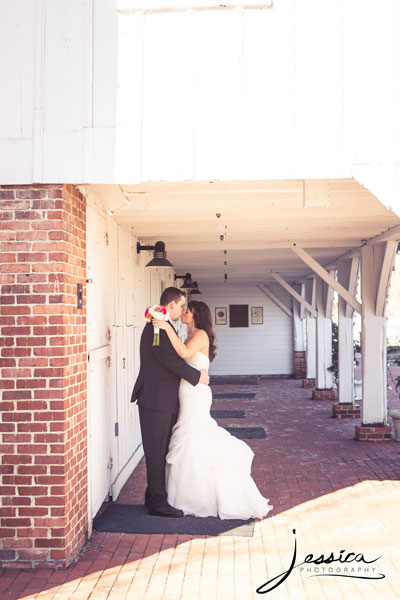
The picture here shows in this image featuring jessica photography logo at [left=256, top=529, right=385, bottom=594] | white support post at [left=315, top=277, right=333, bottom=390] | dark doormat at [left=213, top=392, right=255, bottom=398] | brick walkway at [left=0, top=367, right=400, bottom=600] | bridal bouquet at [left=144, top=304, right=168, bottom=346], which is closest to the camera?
brick walkway at [left=0, top=367, right=400, bottom=600]

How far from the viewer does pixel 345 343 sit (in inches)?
439

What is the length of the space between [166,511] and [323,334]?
8.59 m

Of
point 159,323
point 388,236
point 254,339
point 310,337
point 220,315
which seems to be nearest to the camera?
point 159,323

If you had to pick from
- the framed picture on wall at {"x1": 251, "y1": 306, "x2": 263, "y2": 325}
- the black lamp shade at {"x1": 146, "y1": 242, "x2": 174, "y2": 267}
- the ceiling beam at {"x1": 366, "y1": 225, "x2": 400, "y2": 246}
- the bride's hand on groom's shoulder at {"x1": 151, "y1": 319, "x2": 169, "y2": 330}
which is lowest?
the bride's hand on groom's shoulder at {"x1": 151, "y1": 319, "x2": 169, "y2": 330}

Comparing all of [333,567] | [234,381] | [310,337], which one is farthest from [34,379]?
[234,381]

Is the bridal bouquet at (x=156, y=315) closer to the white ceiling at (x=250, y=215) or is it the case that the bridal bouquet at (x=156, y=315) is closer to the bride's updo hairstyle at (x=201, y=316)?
the bride's updo hairstyle at (x=201, y=316)

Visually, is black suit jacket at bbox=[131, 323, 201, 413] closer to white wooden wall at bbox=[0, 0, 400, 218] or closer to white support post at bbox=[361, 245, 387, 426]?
white wooden wall at bbox=[0, 0, 400, 218]

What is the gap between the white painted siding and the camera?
1988 centimetres

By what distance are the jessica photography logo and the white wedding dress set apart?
93 cm

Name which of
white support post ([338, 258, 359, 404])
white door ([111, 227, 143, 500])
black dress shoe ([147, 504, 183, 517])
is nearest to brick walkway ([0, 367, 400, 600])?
white door ([111, 227, 143, 500])

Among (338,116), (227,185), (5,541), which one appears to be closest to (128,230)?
(227,185)

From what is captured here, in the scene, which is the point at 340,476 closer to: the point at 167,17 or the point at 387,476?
the point at 387,476

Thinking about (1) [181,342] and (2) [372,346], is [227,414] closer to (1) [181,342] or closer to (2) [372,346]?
(2) [372,346]

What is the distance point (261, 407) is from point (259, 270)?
11.5 feet
